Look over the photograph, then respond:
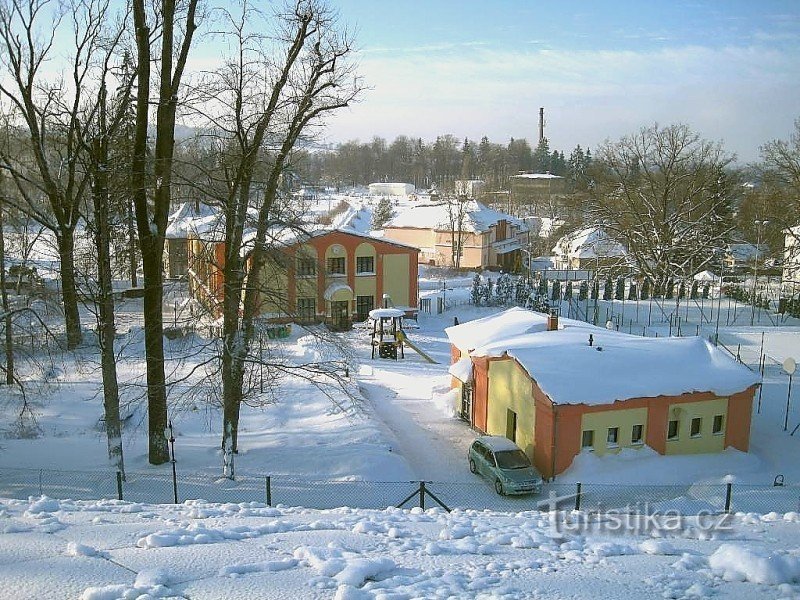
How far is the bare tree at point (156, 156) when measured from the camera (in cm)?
1264

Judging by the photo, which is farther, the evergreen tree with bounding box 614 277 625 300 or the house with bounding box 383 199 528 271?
the house with bounding box 383 199 528 271

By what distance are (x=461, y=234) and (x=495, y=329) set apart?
113 ft

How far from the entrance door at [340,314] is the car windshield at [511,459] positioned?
19031 mm

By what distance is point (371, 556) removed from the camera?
7.39m

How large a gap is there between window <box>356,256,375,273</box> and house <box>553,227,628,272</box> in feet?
57.0

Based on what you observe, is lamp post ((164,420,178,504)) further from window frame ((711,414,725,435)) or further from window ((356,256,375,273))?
window ((356,256,375,273))

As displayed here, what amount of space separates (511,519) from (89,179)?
394 inches

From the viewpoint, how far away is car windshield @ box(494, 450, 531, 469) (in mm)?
15023

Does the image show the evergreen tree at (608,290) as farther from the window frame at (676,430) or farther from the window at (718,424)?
the window frame at (676,430)

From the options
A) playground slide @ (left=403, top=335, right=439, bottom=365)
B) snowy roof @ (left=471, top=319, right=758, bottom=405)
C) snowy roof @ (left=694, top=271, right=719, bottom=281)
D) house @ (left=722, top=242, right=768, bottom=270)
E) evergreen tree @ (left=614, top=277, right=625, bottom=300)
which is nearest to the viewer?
snowy roof @ (left=471, top=319, right=758, bottom=405)

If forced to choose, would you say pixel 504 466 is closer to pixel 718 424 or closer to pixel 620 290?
pixel 718 424

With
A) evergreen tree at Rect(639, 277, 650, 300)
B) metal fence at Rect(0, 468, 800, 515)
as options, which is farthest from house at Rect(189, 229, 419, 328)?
metal fence at Rect(0, 468, 800, 515)

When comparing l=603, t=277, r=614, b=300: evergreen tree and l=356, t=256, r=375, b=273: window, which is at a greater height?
l=356, t=256, r=375, b=273: window

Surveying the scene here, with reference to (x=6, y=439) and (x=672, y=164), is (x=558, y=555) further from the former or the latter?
(x=672, y=164)
